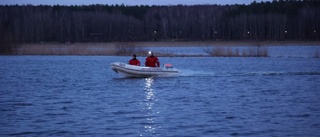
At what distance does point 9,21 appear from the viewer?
107500 mm

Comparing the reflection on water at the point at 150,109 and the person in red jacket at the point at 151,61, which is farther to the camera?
the person in red jacket at the point at 151,61

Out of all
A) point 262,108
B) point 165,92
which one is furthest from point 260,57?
point 262,108

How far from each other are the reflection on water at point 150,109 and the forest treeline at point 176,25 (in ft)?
241

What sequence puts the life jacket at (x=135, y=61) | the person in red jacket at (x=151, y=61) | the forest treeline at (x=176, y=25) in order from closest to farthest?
1. the person in red jacket at (x=151, y=61)
2. the life jacket at (x=135, y=61)
3. the forest treeline at (x=176, y=25)

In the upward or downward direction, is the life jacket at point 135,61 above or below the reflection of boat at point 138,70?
above

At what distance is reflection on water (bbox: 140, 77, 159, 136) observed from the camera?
12.8 m

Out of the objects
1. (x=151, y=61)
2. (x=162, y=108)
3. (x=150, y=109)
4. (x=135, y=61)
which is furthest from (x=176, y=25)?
A: (x=150, y=109)

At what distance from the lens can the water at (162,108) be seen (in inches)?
499

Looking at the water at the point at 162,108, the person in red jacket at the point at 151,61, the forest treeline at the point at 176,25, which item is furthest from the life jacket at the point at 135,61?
the forest treeline at the point at 176,25

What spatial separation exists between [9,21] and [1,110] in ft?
314

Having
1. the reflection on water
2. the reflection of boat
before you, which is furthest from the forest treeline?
the reflection on water

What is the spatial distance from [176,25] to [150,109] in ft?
302

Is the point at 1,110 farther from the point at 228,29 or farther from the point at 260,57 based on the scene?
the point at 228,29

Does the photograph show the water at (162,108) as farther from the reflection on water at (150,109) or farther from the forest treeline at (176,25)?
the forest treeline at (176,25)
